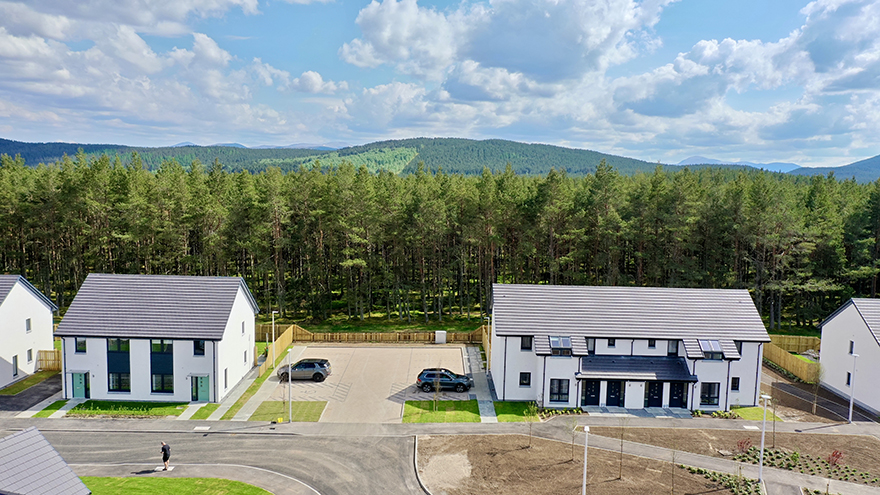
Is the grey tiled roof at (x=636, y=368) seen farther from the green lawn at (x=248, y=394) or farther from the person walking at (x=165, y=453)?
the person walking at (x=165, y=453)

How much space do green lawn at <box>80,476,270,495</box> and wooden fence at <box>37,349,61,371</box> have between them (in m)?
19.9

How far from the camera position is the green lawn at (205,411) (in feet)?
109

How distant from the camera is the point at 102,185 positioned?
191 ft

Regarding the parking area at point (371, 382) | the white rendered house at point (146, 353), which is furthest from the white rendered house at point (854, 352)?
the white rendered house at point (146, 353)

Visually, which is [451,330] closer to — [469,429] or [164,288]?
[469,429]

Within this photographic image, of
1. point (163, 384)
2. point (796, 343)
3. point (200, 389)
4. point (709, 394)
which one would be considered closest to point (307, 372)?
point (200, 389)

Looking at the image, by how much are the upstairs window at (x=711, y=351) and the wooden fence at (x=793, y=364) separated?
31.2 feet

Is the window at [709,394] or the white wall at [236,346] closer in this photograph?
the window at [709,394]

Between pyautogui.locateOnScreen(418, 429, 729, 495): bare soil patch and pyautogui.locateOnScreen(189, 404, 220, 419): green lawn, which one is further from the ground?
pyautogui.locateOnScreen(418, 429, 729, 495): bare soil patch

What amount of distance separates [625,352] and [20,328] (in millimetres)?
43097

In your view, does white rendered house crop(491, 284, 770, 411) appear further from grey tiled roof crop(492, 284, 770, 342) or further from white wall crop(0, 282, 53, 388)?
white wall crop(0, 282, 53, 388)

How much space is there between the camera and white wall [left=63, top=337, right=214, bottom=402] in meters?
35.4

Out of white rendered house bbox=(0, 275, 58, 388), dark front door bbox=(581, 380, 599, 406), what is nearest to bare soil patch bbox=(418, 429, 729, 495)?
dark front door bbox=(581, 380, 599, 406)

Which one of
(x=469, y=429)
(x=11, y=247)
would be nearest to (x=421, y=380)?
(x=469, y=429)
